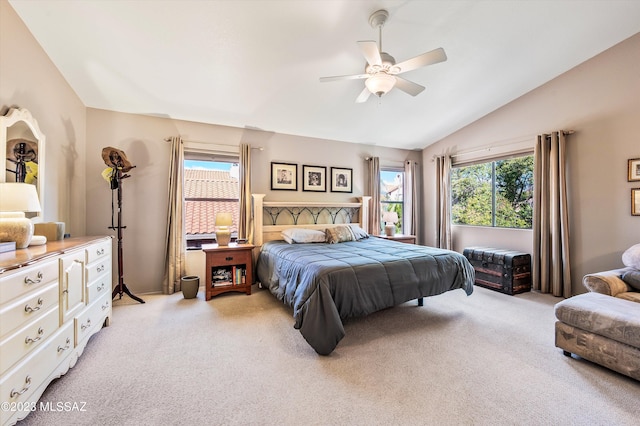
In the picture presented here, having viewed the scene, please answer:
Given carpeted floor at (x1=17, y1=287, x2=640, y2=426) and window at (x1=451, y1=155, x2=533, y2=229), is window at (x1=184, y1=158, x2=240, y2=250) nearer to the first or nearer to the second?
carpeted floor at (x1=17, y1=287, x2=640, y2=426)

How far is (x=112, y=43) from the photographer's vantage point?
8.67 feet

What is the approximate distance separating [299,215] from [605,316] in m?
3.91

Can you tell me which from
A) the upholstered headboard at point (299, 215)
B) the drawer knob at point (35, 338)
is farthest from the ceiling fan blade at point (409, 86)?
the drawer knob at point (35, 338)

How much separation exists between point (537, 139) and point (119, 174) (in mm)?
5987

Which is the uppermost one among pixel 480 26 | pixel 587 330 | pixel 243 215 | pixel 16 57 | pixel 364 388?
pixel 480 26

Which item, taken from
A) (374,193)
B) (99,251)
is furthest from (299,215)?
(99,251)

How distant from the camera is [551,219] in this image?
12.6 feet

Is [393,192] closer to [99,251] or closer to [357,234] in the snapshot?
[357,234]

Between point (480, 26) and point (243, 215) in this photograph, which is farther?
point (243, 215)

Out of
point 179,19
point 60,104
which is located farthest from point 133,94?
point 179,19

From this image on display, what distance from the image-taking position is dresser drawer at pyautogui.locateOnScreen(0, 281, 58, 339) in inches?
51.2

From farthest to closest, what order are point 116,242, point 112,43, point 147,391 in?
point 116,242 → point 112,43 → point 147,391

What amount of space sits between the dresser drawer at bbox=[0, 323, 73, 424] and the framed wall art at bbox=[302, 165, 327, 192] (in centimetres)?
364

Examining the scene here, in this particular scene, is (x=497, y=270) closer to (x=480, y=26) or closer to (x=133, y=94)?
(x=480, y=26)
